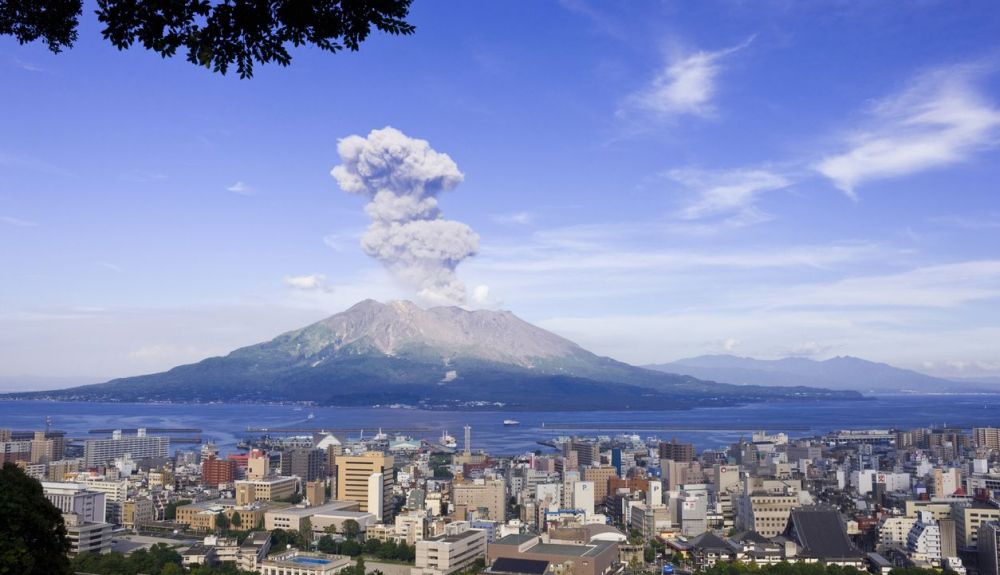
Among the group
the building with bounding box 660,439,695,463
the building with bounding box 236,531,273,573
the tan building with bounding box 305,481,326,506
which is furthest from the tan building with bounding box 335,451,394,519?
the building with bounding box 660,439,695,463

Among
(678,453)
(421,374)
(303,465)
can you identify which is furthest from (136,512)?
(421,374)

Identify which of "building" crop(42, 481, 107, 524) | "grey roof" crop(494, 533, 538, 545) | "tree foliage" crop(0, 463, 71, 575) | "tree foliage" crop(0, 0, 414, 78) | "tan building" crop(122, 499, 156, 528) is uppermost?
"tree foliage" crop(0, 0, 414, 78)

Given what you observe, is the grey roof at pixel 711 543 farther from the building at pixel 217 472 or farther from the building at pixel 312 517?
the building at pixel 217 472

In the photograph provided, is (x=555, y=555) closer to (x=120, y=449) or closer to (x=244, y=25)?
(x=244, y=25)

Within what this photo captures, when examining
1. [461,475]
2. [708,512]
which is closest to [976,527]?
[708,512]

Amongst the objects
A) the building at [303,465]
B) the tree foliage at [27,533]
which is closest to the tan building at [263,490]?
the building at [303,465]

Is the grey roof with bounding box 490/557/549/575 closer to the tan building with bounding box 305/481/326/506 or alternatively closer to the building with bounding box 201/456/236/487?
the tan building with bounding box 305/481/326/506

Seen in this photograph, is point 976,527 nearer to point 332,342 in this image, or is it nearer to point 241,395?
point 241,395
